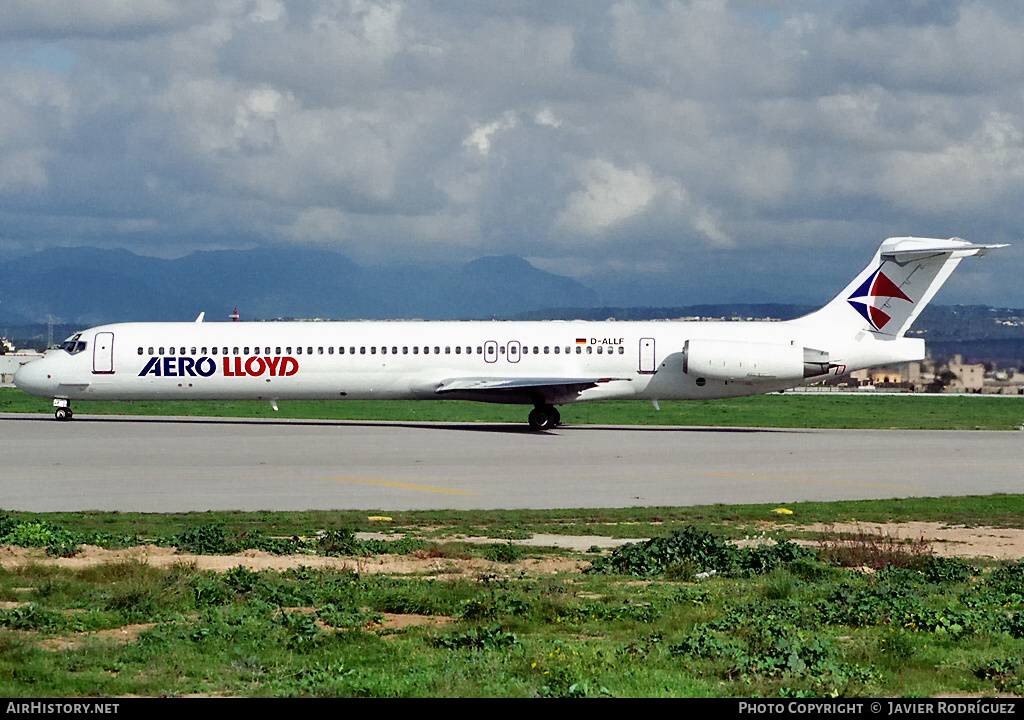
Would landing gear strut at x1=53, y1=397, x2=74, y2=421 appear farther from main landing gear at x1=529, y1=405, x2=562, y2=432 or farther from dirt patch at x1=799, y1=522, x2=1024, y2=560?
dirt patch at x1=799, y1=522, x2=1024, y2=560

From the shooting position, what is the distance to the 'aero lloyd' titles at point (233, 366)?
44.3 metres

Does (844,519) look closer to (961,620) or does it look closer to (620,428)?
(961,620)

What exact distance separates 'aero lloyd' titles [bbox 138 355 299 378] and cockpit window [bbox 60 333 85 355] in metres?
3.45

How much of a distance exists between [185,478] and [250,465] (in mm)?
2818

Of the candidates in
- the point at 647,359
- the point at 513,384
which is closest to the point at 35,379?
the point at 513,384

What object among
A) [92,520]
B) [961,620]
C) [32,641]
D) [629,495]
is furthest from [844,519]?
[32,641]

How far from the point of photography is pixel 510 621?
1176 cm

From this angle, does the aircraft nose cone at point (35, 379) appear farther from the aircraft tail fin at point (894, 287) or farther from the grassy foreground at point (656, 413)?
the aircraft tail fin at point (894, 287)

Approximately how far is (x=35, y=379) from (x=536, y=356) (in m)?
18.6

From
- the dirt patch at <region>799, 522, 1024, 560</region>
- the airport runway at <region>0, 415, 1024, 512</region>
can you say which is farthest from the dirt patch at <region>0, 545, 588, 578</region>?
the airport runway at <region>0, 415, 1024, 512</region>

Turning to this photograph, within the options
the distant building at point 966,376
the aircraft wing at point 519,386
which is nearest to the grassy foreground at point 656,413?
the distant building at point 966,376

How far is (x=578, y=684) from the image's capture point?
30.1 ft

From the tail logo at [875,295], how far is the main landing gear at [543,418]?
11.4m

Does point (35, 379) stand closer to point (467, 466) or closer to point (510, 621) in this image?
point (467, 466)
